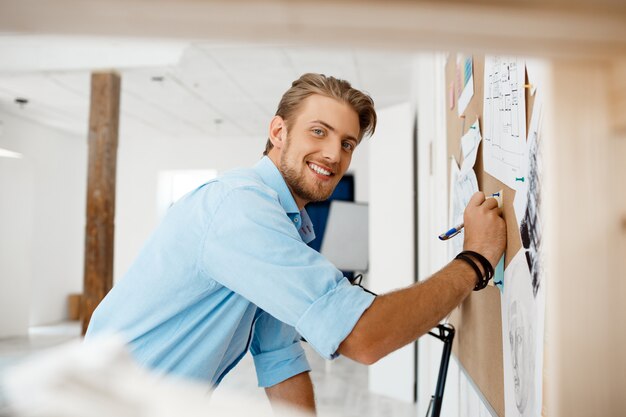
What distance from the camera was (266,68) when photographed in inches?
211

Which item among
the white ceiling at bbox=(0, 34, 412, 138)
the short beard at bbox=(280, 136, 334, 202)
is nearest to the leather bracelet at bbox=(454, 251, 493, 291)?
the short beard at bbox=(280, 136, 334, 202)

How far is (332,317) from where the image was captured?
778mm

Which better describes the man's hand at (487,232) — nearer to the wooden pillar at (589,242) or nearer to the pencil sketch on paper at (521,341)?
the pencil sketch on paper at (521,341)

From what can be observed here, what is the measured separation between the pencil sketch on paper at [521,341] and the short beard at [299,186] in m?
0.55

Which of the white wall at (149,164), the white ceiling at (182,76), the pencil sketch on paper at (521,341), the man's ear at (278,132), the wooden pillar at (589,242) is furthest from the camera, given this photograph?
the white wall at (149,164)

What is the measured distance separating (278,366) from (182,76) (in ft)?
16.0

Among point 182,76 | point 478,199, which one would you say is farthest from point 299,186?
point 182,76

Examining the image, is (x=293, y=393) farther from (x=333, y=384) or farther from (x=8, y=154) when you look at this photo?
(x=8, y=154)

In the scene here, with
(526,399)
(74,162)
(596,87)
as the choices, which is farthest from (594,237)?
(74,162)

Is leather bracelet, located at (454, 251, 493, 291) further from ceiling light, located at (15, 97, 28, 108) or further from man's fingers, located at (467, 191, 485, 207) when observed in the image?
ceiling light, located at (15, 97, 28, 108)

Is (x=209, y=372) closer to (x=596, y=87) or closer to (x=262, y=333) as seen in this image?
(x=262, y=333)

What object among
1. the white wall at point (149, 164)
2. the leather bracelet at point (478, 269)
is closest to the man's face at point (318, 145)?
the leather bracelet at point (478, 269)

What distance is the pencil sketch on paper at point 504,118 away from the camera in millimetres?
746

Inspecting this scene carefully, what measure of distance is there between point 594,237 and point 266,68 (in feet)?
17.3
